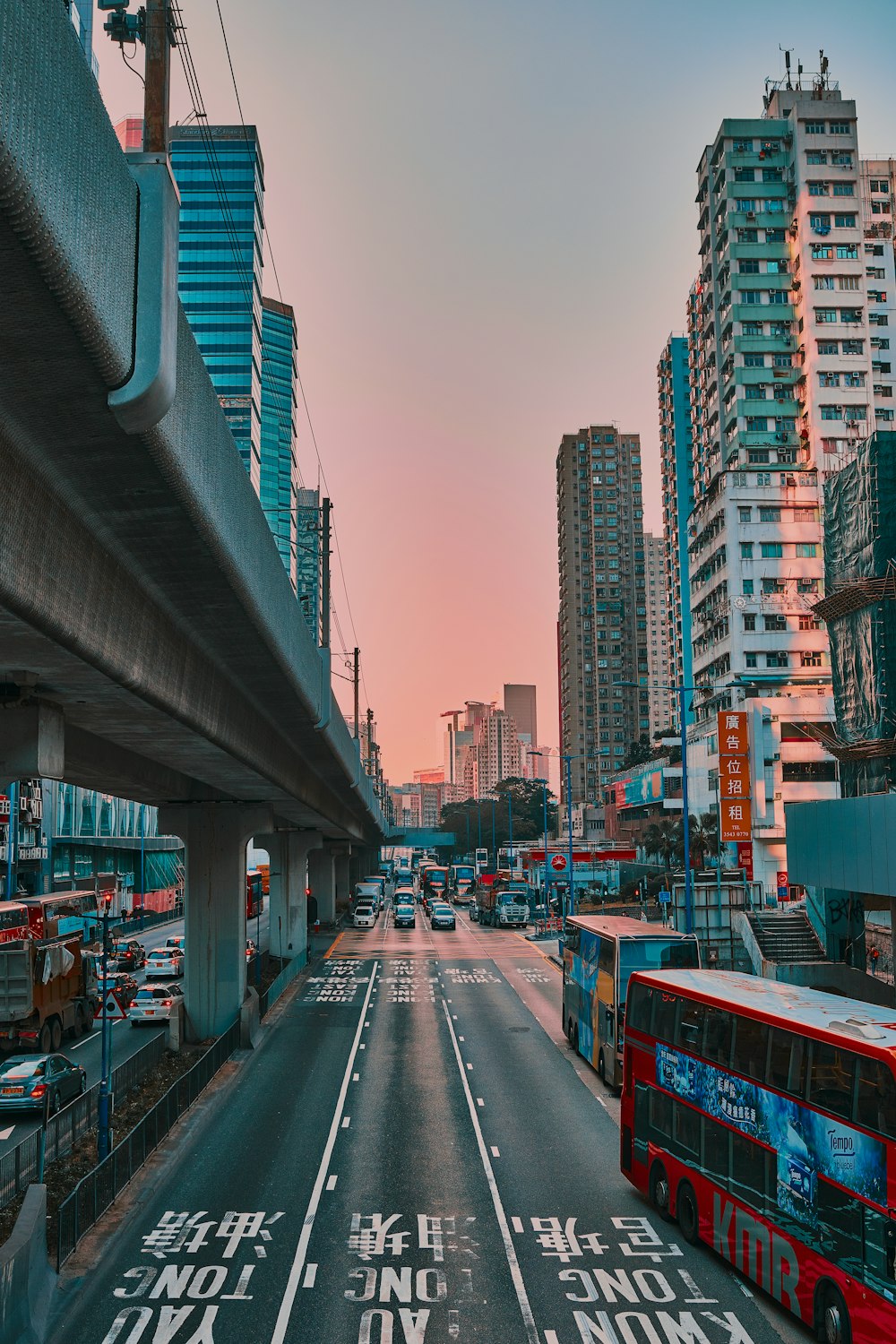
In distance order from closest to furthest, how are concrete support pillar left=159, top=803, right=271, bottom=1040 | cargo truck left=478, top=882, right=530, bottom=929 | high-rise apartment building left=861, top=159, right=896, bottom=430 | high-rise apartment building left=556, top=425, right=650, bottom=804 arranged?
concrete support pillar left=159, top=803, right=271, bottom=1040
cargo truck left=478, top=882, right=530, bottom=929
high-rise apartment building left=861, top=159, right=896, bottom=430
high-rise apartment building left=556, top=425, right=650, bottom=804

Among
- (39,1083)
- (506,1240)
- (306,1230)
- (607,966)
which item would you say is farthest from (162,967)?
(506,1240)

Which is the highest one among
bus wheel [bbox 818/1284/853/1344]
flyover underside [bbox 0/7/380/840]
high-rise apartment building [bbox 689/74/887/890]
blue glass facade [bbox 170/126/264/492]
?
blue glass facade [bbox 170/126/264/492]

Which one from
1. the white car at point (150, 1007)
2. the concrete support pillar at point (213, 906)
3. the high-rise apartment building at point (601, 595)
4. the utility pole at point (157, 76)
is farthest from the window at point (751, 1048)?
the high-rise apartment building at point (601, 595)

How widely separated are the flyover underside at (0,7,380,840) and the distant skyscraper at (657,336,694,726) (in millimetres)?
A: 109448

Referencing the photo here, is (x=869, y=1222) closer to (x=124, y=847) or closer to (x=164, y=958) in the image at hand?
(x=164, y=958)

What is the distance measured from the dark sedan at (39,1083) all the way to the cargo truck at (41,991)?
5.46 m

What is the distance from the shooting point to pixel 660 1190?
57.2ft

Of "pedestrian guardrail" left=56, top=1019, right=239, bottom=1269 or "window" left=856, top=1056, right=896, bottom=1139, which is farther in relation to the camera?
"pedestrian guardrail" left=56, top=1019, right=239, bottom=1269

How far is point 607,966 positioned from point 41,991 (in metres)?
16.2

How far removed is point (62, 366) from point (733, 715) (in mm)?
60482

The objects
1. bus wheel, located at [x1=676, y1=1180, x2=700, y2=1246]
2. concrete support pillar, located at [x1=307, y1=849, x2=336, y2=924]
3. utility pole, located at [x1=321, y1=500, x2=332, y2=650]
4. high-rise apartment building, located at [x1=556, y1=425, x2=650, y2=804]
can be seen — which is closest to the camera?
bus wheel, located at [x1=676, y1=1180, x2=700, y2=1246]

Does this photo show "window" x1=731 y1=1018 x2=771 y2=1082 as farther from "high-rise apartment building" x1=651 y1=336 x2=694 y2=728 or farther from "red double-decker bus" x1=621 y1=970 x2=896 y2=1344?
"high-rise apartment building" x1=651 y1=336 x2=694 y2=728

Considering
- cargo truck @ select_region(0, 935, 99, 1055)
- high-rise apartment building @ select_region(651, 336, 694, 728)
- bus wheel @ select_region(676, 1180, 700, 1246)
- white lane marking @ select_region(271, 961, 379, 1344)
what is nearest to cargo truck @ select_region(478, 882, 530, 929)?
high-rise apartment building @ select_region(651, 336, 694, 728)

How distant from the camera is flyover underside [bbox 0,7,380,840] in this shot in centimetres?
808
